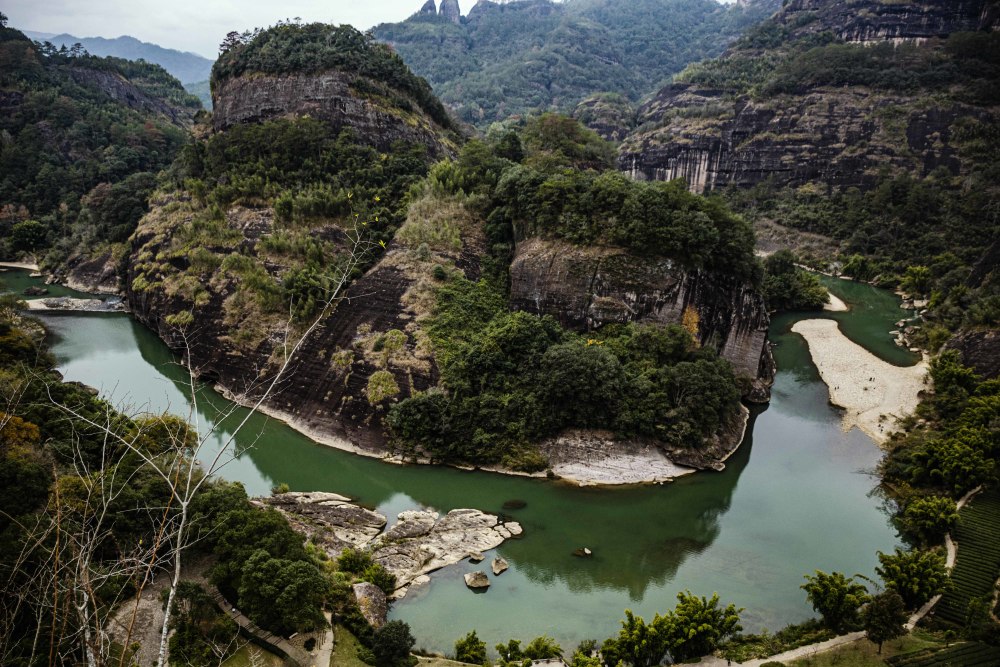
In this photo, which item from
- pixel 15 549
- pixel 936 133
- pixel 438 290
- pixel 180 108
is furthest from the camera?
pixel 180 108

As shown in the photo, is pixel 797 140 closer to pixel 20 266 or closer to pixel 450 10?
pixel 20 266

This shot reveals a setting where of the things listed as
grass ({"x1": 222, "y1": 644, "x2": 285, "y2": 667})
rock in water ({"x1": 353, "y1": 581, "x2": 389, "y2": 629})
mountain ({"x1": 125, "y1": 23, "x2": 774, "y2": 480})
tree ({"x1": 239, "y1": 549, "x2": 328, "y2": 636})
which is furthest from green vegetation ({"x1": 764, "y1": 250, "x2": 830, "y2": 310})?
grass ({"x1": 222, "y1": 644, "x2": 285, "y2": 667})

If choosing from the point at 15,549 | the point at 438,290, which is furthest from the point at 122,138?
the point at 15,549

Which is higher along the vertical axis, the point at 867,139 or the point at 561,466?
the point at 867,139

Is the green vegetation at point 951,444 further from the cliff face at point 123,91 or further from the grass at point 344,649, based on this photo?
the cliff face at point 123,91

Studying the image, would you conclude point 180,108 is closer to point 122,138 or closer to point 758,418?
point 122,138

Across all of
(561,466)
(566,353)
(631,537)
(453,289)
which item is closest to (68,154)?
(453,289)

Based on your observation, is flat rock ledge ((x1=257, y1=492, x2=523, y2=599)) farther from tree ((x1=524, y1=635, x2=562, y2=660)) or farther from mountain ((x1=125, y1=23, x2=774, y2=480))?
tree ((x1=524, y1=635, x2=562, y2=660))
